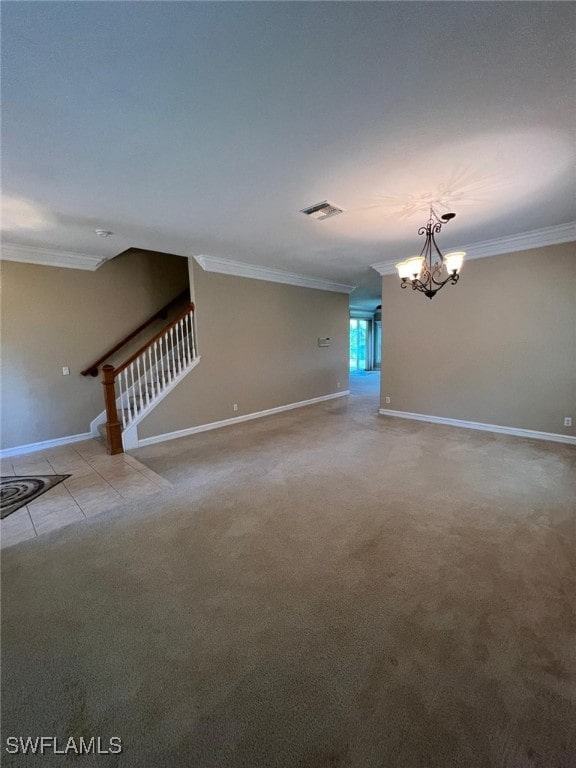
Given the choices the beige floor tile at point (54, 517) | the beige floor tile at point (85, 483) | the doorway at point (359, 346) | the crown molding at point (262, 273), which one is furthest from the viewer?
the doorway at point (359, 346)

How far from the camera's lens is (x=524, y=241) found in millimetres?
4094

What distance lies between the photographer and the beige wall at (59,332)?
4.12 metres

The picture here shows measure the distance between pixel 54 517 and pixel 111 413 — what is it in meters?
1.58

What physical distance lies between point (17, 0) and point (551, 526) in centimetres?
401

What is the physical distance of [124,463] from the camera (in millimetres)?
3768

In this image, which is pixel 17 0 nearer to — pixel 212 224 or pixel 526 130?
pixel 212 224

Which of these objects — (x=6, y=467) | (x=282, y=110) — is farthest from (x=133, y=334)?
(x=282, y=110)

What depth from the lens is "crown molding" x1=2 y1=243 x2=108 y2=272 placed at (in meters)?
4.02

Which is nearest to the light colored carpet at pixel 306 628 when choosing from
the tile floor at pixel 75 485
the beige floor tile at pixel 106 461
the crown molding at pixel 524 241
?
the tile floor at pixel 75 485

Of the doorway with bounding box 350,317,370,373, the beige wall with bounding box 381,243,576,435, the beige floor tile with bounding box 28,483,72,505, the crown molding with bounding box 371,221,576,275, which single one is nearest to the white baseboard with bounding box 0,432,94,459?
the beige floor tile with bounding box 28,483,72,505

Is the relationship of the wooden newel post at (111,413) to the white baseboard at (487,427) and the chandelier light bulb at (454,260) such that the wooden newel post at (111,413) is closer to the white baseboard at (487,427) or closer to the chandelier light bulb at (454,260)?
the chandelier light bulb at (454,260)

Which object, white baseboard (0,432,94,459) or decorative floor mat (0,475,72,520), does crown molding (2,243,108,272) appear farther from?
decorative floor mat (0,475,72,520)

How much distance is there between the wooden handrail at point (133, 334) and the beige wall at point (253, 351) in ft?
3.28

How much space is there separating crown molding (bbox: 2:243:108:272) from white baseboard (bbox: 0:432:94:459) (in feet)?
8.02
